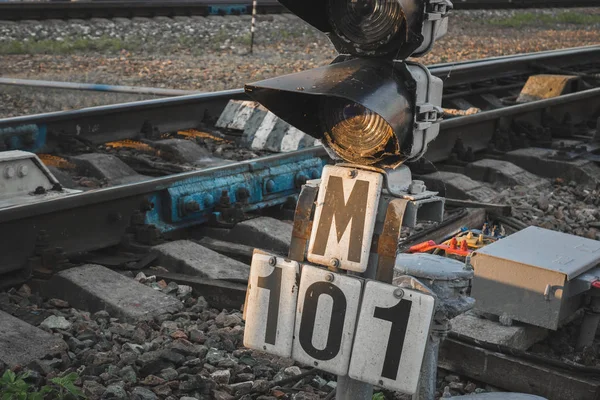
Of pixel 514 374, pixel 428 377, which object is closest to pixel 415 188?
pixel 428 377

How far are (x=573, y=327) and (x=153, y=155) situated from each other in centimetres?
382

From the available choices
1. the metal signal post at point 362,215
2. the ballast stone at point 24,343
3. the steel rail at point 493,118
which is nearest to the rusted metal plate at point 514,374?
the metal signal post at point 362,215

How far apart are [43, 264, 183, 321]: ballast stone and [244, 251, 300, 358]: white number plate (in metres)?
1.56

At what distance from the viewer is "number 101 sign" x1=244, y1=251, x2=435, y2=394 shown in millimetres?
2752

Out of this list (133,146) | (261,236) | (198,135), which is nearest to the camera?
(261,236)

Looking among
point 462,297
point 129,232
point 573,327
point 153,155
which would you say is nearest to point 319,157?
A: point 153,155

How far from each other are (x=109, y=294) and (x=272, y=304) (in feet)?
6.05

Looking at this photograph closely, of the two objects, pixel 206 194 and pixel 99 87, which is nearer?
pixel 206 194

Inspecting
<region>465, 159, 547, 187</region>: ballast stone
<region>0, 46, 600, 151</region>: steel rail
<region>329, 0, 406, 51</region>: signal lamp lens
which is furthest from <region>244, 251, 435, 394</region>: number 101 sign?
<region>465, 159, 547, 187</region>: ballast stone

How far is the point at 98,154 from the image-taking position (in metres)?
7.09

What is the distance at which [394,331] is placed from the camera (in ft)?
9.08

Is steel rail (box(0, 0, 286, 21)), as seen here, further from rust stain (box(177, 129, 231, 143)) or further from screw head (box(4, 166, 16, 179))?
screw head (box(4, 166, 16, 179))

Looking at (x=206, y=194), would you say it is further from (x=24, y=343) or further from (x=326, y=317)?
(x=326, y=317)

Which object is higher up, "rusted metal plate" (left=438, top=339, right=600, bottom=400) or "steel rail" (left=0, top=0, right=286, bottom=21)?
"rusted metal plate" (left=438, top=339, right=600, bottom=400)
